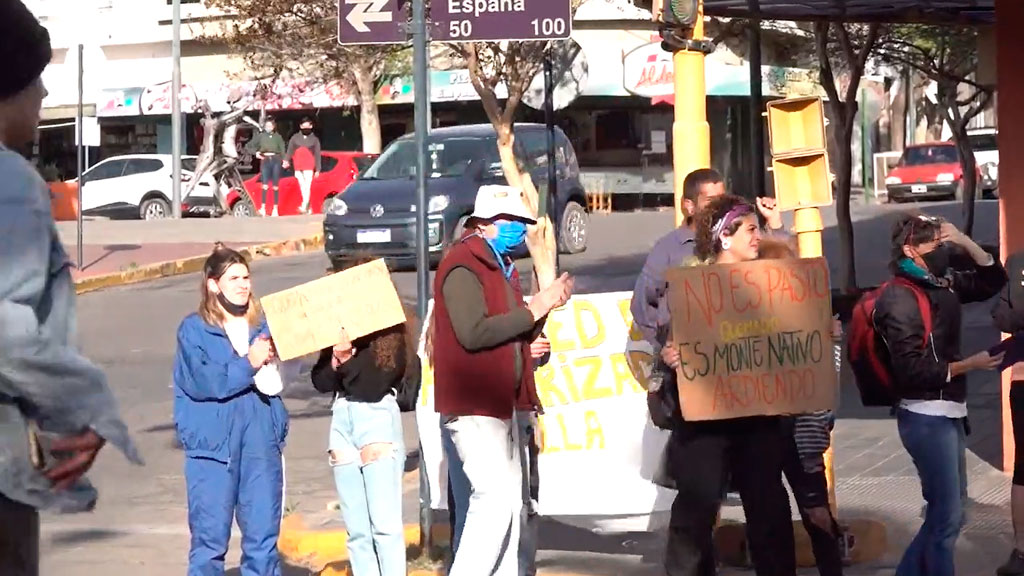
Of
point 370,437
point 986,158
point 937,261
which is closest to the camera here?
point 937,261

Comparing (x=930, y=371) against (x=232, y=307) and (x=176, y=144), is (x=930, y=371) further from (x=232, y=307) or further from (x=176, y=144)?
(x=176, y=144)

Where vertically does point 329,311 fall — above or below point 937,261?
below

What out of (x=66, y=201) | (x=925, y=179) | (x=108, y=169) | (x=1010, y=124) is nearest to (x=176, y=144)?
(x=108, y=169)

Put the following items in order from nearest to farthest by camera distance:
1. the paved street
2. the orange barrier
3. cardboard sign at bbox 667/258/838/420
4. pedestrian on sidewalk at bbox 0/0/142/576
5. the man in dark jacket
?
pedestrian on sidewalk at bbox 0/0/142/576 < cardboard sign at bbox 667/258/838/420 < the man in dark jacket < the paved street < the orange barrier

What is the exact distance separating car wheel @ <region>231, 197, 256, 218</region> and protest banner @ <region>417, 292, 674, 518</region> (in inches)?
968

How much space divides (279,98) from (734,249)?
3293 cm

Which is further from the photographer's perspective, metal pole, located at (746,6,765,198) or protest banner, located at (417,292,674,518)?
metal pole, located at (746,6,765,198)

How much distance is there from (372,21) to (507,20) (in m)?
0.64

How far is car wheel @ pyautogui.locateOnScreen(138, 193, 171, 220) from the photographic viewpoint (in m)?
32.8

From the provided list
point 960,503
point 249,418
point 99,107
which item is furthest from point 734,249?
point 99,107

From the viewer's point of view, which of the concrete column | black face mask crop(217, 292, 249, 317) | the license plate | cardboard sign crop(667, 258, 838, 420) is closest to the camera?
cardboard sign crop(667, 258, 838, 420)

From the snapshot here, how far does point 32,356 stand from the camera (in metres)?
2.90

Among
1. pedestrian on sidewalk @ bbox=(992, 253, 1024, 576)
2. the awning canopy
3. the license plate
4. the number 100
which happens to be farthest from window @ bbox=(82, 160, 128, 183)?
pedestrian on sidewalk @ bbox=(992, 253, 1024, 576)

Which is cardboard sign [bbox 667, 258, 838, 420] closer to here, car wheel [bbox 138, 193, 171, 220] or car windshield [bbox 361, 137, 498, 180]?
car windshield [bbox 361, 137, 498, 180]
